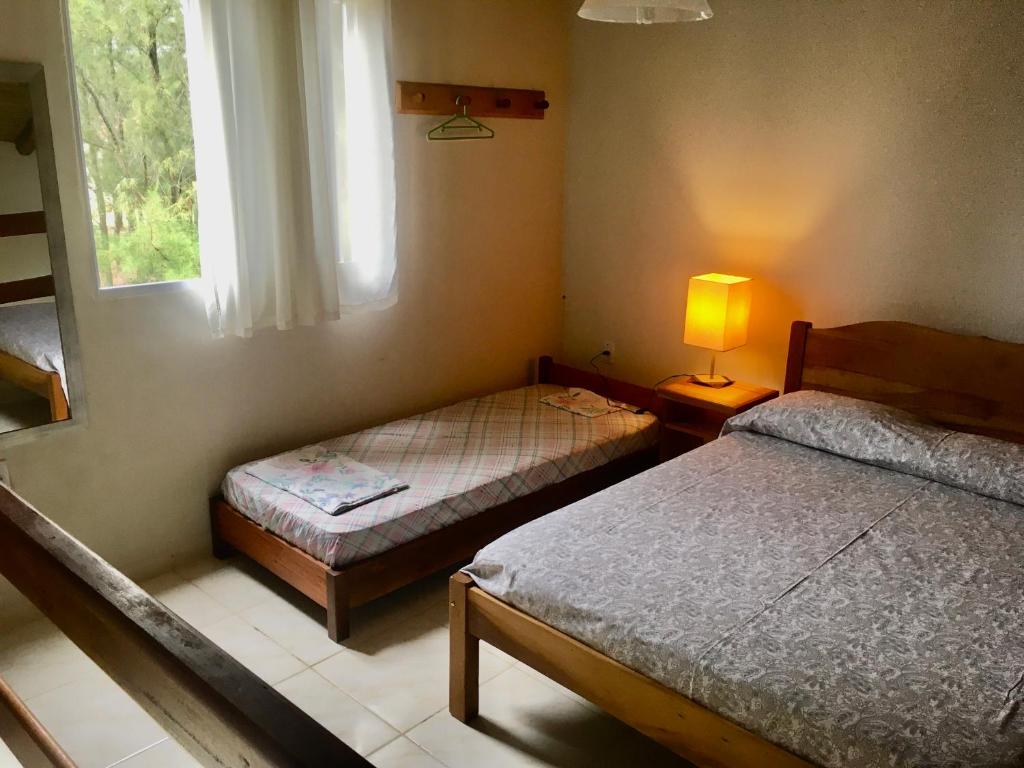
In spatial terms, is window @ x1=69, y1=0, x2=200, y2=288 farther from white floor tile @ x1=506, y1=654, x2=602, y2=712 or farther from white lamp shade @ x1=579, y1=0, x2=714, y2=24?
white floor tile @ x1=506, y1=654, x2=602, y2=712

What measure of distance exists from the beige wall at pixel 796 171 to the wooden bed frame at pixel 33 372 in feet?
8.07

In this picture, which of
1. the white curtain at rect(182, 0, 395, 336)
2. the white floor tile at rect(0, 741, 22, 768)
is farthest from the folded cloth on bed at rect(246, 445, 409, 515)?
the white floor tile at rect(0, 741, 22, 768)

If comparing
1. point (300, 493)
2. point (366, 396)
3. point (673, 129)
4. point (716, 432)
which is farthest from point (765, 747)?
point (673, 129)

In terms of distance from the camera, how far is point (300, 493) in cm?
279

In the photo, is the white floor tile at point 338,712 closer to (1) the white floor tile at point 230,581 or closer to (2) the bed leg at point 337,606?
(2) the bed leg at point 337,606

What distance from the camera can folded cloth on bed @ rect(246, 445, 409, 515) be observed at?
2740 millimetres

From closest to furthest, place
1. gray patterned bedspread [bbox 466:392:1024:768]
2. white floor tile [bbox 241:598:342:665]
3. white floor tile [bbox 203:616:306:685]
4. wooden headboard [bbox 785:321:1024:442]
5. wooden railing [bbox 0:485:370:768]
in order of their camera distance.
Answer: wooden railing [bbox 0:485:370:768] < gray patterned bedspread [bbox 466:392:1024:768] < white floor tile [bbox 203:616:306:685] < white floor tile [bbox 241:598:342:665] < wooden headboard [bbox 785:321:1024:442]

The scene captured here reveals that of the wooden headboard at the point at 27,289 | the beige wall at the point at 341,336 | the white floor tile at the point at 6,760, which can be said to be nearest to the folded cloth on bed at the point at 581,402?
the beige wall at the point at 341,336

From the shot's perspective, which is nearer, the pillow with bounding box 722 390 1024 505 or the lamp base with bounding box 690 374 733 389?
the pillow with bounding box 722 390 1024 505

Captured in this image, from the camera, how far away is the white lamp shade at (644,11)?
2.04 metres

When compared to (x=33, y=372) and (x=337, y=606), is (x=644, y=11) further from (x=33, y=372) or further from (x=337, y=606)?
(x=33, y=372)

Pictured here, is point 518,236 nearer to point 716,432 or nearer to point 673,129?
point 673,129

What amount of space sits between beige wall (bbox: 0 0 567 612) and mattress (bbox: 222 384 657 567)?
189 millimetres

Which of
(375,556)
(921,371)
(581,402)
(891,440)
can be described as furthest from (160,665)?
(581,402)
